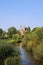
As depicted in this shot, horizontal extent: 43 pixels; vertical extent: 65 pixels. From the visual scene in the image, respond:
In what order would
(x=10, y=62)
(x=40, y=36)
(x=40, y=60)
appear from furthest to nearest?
(x=40, y=36) → (x=40, y=60) → (x=10, y=62)

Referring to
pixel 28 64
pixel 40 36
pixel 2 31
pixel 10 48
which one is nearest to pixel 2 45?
pixel 10 48

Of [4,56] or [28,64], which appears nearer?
[4,56]

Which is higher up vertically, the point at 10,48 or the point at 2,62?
the point at 10,48

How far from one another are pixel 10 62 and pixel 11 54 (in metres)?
2.28

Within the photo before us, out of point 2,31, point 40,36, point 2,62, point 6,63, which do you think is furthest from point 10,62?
point 2,31

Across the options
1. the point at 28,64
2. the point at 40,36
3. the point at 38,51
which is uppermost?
the point at 40,36

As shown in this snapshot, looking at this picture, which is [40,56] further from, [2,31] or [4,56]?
[2,31]

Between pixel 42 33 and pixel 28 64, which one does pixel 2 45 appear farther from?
pixel 42 33

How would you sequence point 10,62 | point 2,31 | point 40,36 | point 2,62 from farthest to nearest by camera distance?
point 2,31 → point 40,36 → point 2,62 → point 10,62

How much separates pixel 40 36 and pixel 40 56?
52.8ft

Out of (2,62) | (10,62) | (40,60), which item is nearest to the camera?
(10,62)

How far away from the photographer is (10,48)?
22.8 m

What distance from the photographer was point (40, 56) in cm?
2684

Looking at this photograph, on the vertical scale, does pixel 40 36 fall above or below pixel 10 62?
above
